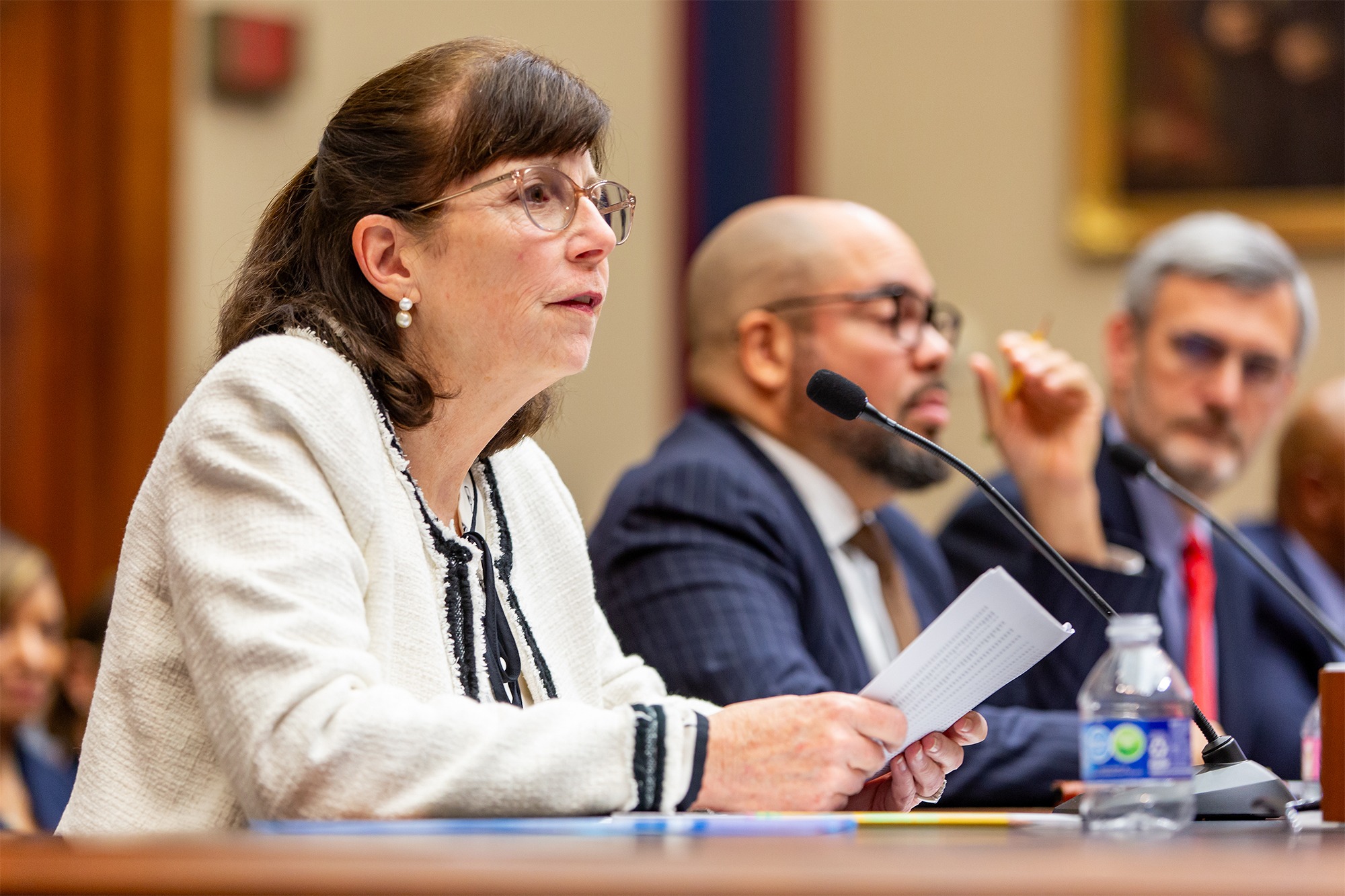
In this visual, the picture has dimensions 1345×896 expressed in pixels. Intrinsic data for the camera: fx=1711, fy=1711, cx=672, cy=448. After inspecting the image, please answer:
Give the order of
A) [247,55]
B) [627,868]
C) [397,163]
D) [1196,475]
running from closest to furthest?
[627,868] < [397,163] < [1196,475] < [247,55]

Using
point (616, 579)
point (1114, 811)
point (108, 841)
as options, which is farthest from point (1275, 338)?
point (108, 841)

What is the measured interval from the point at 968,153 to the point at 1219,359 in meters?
2.11

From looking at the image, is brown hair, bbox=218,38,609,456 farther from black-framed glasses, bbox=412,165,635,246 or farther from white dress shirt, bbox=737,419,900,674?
white dress shirt, bbox=737,419,900,674

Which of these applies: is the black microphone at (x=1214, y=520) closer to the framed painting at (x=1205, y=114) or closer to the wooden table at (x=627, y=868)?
the wooden table at (x=627, y=868)

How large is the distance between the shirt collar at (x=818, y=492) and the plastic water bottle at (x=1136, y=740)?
4.29 ft

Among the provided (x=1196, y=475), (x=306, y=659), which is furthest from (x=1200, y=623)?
(x=306, y=659)

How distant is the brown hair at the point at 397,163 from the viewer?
1.64 m

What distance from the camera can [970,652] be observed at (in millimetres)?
1420

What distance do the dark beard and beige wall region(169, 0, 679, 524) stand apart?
2051mm

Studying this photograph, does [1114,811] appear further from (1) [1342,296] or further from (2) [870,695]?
(1) [1342,296]

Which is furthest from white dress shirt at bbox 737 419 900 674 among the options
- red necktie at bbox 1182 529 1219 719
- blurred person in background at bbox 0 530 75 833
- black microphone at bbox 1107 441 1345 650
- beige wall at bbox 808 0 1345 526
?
beige wall at bbox 808 0 1345 526

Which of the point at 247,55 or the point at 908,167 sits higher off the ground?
the point at 247,55

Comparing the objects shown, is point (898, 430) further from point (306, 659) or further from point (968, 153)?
point (968, 153)

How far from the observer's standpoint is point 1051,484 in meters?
2.72
